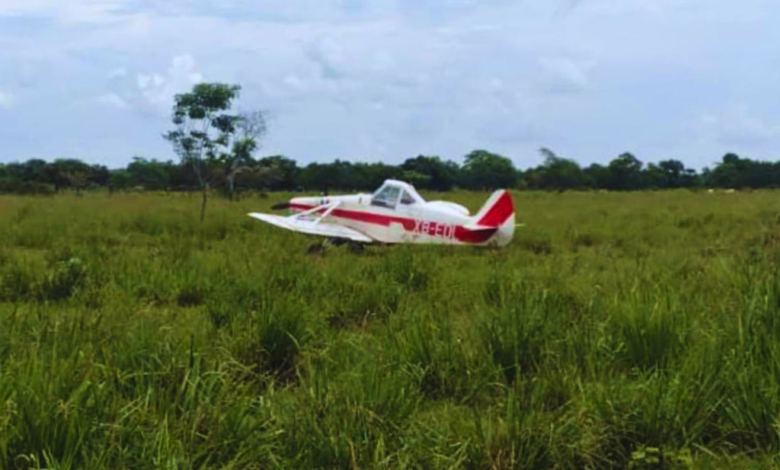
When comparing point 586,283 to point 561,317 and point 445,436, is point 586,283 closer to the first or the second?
point 561,317

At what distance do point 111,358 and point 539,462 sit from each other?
2.06 metres

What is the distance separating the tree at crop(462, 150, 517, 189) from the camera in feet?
250

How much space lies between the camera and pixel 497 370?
4348 mm

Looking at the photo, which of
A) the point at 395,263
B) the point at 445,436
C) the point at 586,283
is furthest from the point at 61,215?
the point at 445,436

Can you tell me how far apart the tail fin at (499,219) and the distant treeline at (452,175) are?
139 feet

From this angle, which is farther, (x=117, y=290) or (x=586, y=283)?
(x=586, y=283)

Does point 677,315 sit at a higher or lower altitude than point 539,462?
higher

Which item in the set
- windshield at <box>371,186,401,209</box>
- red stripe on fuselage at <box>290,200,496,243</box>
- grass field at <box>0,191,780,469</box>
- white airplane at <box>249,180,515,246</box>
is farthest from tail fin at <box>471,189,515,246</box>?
grass field at <box>0,191,780,469</box>

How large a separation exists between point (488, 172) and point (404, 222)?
211ft

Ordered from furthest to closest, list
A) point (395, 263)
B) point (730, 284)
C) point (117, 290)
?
point (395, 263), point (117, 290), point (730, 284)

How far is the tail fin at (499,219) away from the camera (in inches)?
573

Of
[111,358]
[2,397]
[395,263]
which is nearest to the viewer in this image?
[2,397]

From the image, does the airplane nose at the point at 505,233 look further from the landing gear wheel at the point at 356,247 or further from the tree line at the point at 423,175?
the tree line at the point at 423,175

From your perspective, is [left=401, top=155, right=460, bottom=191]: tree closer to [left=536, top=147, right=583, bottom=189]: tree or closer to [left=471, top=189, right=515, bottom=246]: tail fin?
[left=536, top=147, right=583, bottom=189]: tree
